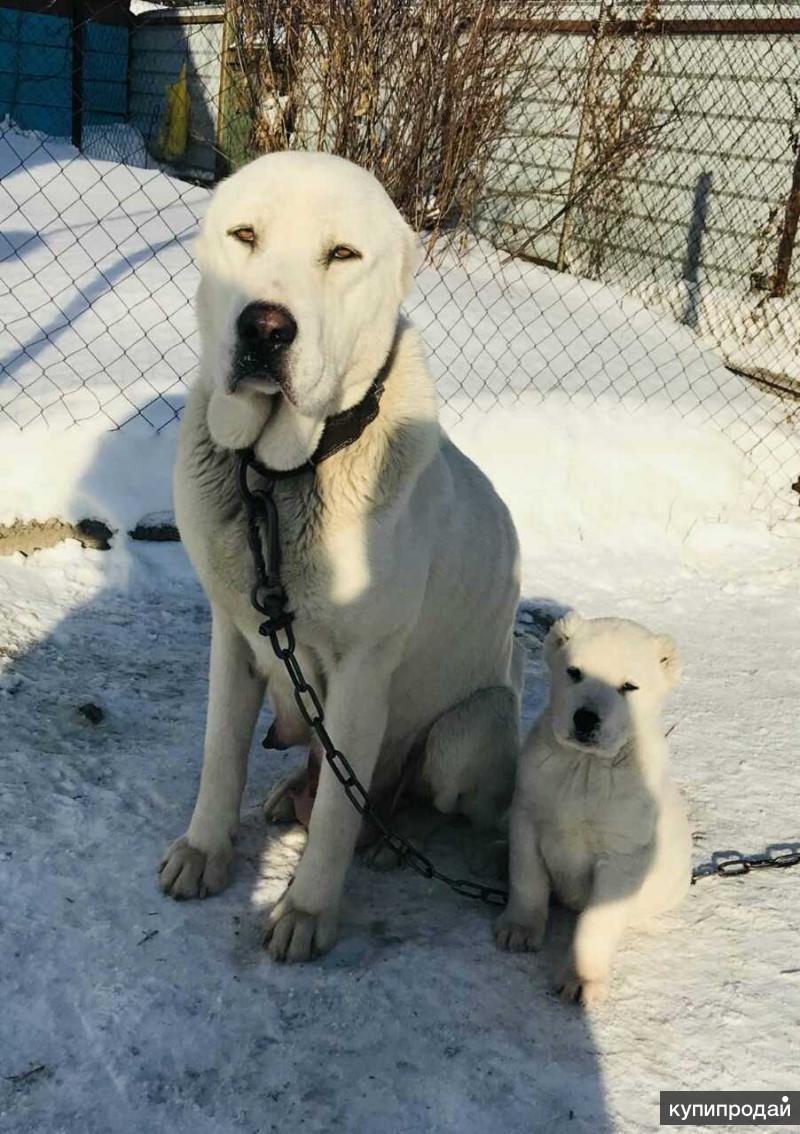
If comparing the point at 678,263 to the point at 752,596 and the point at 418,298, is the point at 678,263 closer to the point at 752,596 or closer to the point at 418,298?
the point at 418,298

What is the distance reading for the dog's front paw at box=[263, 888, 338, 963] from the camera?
237 centimetres

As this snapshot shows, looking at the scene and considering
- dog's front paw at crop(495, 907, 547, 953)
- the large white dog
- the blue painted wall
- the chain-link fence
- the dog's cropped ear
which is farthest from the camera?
the blue painted wall

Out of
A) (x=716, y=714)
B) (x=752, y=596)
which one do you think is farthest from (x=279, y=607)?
(x=752, y=596)

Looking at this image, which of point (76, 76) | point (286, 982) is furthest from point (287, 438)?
point (76, 76)

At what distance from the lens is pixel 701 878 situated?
2900mm

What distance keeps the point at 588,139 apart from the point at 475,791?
8.45m

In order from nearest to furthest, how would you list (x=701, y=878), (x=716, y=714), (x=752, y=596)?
(x=701, y=878), (x=716, y=714), (x=752, y=596)

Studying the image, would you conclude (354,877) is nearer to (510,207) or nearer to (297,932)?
(297,932)

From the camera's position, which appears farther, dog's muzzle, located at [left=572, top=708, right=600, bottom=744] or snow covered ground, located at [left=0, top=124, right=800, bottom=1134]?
dog's muzzle, located at [left=572, top=708, right=600, bottom=744]

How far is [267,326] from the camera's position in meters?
2.01

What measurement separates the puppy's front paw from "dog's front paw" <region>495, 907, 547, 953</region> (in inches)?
6.6

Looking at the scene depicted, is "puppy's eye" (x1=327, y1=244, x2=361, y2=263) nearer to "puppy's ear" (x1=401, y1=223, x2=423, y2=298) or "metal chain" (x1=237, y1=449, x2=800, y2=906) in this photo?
"puppy's ear" (x1=401, y1=223, x2=423, y2=298)

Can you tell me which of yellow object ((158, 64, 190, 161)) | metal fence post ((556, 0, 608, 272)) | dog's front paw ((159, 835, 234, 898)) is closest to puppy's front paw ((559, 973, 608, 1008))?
dog's front paw ((159, 835, 234, 898))

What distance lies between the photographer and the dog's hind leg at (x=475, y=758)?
2.77 meters
